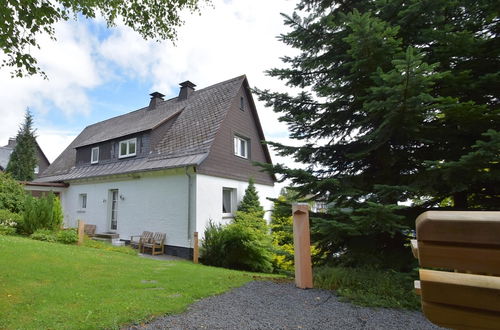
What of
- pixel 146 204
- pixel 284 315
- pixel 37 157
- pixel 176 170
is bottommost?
pixel 284 315

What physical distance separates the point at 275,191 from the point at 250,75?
7314mm

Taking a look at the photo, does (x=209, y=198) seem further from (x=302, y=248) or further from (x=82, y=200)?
(x=82, y=200)

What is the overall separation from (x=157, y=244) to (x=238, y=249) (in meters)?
4.01

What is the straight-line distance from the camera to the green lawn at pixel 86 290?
3.47 meters

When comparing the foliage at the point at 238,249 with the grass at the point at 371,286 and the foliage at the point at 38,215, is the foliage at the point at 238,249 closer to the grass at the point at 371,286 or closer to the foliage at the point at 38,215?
the grass at the point at 371,286

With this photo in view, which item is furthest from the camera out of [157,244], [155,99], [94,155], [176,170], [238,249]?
[155,99]

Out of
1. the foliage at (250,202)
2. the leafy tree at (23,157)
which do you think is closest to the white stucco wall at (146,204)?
the foliage at (250,202)

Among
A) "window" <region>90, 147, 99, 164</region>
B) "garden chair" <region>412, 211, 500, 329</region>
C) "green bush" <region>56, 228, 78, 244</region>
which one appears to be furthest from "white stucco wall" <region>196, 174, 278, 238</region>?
"garden chair" <region>412, 211, 500, 329</region>

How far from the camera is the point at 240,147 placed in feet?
51.5

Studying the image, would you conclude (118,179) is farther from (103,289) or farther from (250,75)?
(103,289)

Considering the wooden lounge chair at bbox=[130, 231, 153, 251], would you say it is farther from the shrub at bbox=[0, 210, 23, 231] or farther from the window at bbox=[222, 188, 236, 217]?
the shrub at bbox=[0, 210, 23, 231]

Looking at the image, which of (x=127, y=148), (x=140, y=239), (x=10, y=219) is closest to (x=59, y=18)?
(x=140, y=239)

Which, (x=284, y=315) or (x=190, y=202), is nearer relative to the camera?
(x=284, y=315)

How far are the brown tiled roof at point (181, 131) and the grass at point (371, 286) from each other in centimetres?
773
